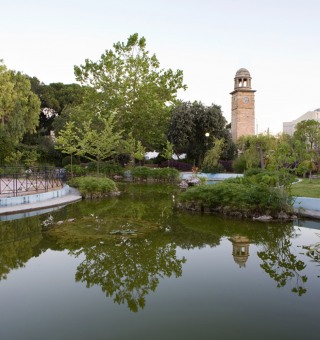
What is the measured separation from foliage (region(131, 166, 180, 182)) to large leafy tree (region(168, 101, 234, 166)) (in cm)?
762

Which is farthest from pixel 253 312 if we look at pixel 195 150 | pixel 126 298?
pixel 195 150

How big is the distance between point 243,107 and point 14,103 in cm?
2807

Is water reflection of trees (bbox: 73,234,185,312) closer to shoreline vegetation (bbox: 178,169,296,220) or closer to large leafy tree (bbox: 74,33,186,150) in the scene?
shoreline vegetation (bbox: 178,169,296,220)

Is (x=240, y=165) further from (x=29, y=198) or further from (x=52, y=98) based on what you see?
(x=52, y=98)

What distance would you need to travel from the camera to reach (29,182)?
795 inches

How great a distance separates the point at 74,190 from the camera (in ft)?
63.1

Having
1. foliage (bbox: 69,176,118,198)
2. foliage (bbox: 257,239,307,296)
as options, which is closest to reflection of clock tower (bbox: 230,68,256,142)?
foliage (bbox: 69,176,118,198)

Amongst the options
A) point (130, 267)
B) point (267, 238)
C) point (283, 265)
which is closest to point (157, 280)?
point (130, 267)

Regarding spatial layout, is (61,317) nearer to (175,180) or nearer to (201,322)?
(201,322)

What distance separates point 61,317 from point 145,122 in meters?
30.3

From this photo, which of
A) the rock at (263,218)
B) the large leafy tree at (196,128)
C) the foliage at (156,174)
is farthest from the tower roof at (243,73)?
the rock at (263,218)

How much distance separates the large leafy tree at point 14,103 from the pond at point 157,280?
2722 centimetres

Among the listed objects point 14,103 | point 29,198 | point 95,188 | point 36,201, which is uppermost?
point 14,103

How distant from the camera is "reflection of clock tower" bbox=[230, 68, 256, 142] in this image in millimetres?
46969
